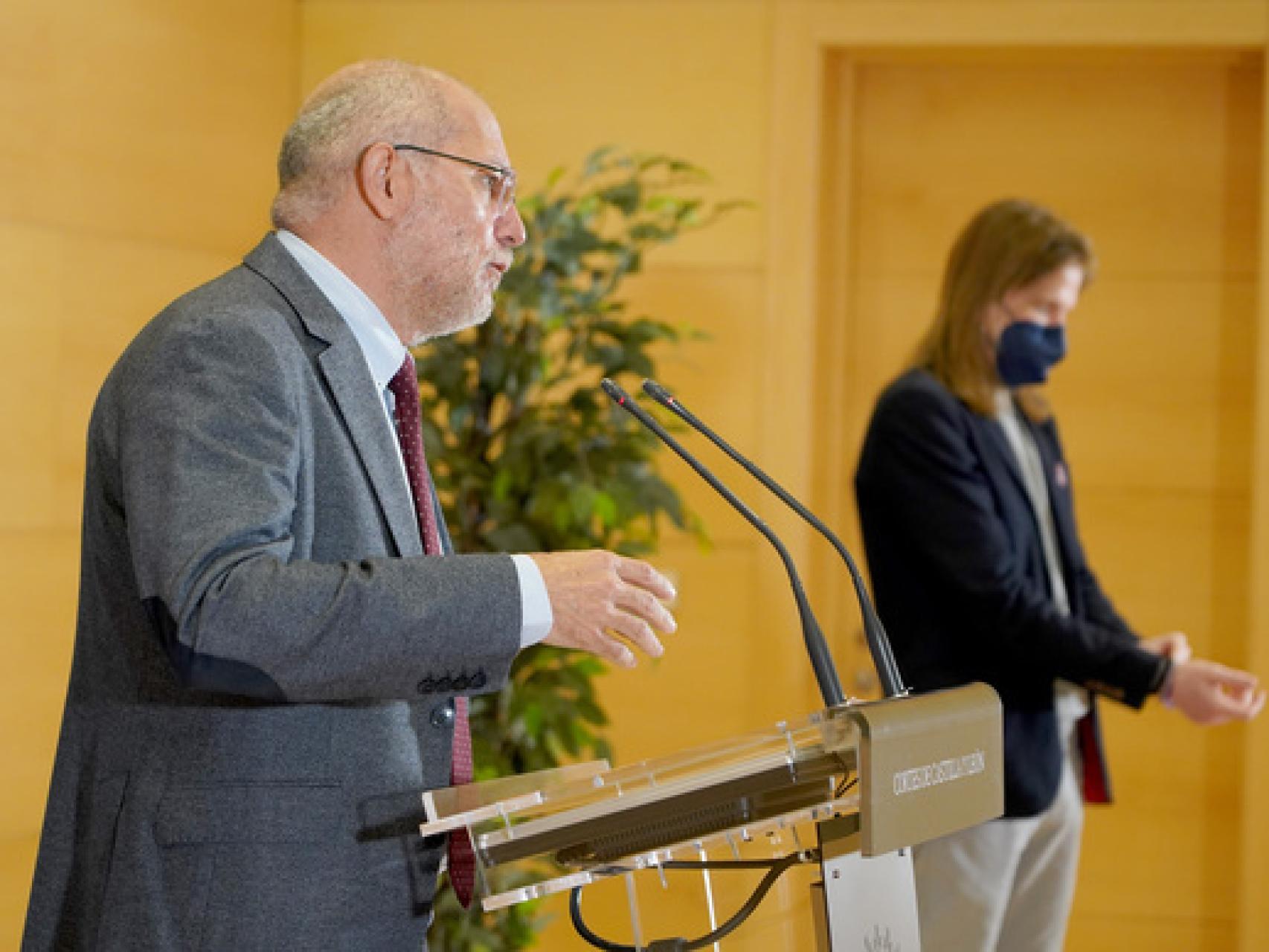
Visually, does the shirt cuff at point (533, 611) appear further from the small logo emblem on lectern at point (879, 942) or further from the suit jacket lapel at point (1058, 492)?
the suit jacket lapel at point (1058, 492)

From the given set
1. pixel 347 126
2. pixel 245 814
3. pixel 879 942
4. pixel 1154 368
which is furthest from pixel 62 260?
pixel 1154 368

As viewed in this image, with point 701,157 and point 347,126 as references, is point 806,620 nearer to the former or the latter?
point 347,126

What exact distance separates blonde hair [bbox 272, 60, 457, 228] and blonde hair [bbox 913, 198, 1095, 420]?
1.34 metres

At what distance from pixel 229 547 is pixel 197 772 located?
26cm

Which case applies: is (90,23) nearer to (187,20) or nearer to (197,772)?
(187,20)

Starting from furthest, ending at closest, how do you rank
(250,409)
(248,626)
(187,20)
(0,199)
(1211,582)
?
(1211,582)
(187,20)
(0,199)
(250,409)
(248,626)

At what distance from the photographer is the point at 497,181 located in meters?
1.78

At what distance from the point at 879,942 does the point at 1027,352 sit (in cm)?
161

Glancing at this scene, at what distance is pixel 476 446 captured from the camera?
10.8 feet

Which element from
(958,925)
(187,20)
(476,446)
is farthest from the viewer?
(187,20)

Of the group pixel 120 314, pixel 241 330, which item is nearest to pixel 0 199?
pixel 120 314

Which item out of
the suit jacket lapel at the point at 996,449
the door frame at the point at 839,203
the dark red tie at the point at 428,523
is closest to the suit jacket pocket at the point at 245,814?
the dark red tie at the point at 428,523

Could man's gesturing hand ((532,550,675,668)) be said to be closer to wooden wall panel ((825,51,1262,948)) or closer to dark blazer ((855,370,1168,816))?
dark blazer ((855,370,1168,816))

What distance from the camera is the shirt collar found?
5.45 feet
